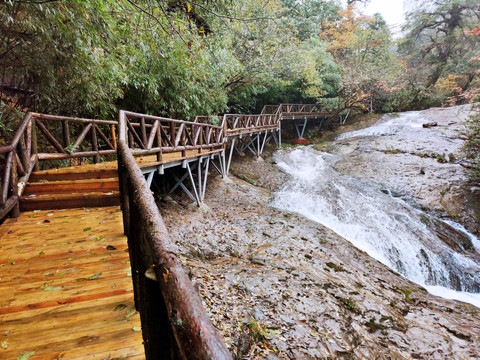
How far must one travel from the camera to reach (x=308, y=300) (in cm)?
433

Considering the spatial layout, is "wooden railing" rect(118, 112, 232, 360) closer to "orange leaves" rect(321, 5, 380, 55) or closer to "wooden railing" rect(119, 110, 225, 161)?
"wooden railing" rect(119, 110, 225, 161)

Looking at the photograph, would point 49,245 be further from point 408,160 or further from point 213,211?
point 408,160

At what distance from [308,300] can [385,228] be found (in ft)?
18.4

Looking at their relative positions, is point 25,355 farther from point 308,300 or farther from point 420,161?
point 420,161

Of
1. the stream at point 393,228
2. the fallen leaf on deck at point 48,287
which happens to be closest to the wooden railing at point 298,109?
the stream at point 393,228

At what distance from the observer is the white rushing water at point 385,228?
6.67 metres

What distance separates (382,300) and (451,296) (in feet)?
9.35

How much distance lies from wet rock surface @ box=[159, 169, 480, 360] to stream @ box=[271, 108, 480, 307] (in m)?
1.12

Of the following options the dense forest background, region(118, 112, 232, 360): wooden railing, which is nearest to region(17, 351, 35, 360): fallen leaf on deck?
region(118, 112, 232, 360): wooden railing

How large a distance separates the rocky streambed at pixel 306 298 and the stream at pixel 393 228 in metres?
1.11

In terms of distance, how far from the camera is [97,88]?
6125 mm

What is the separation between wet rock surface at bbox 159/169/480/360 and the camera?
11.5ft

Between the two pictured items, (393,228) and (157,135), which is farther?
(393,228)

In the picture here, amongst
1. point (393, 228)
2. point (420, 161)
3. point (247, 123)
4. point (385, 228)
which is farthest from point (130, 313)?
point (420, 161)
